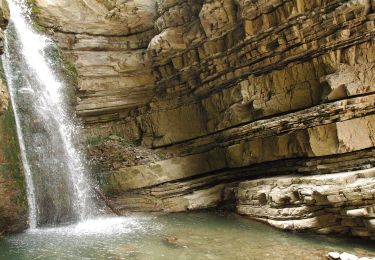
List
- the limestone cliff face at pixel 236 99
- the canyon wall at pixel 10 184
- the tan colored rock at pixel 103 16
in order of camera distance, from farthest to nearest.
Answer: the tan colored rock at pixel 103 16 < the canyon wall at pixel 10 184 < the limestone cliff face at pixel 236 99

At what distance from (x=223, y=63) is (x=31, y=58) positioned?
27.2ft

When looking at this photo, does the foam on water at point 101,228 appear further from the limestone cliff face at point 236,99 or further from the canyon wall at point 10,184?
the limestone cliff face at point 236,99

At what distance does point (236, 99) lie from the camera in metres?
13.3

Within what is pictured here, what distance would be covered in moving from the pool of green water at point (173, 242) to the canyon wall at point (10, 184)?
63cm

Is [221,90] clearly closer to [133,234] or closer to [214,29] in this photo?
[214,29]

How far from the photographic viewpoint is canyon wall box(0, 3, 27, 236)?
34.4ft

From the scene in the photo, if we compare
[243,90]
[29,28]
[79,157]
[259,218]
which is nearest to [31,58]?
[29,28]

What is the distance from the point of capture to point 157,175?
14469 millimetres

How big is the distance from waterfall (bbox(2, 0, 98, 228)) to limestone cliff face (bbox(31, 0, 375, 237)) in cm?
107

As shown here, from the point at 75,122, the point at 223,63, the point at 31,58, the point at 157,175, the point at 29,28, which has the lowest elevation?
the point at 157,175

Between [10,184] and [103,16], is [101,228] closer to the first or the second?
[10,184]

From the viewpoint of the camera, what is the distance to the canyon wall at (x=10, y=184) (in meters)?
10.5

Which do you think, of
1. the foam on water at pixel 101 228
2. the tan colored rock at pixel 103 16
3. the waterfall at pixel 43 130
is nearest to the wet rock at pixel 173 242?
the foam on water at pixel 101 228

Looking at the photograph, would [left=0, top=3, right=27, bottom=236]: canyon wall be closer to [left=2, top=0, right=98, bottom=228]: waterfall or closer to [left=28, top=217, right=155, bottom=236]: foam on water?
[left=2, top=0, right=98, bottom=228]: waterfall
